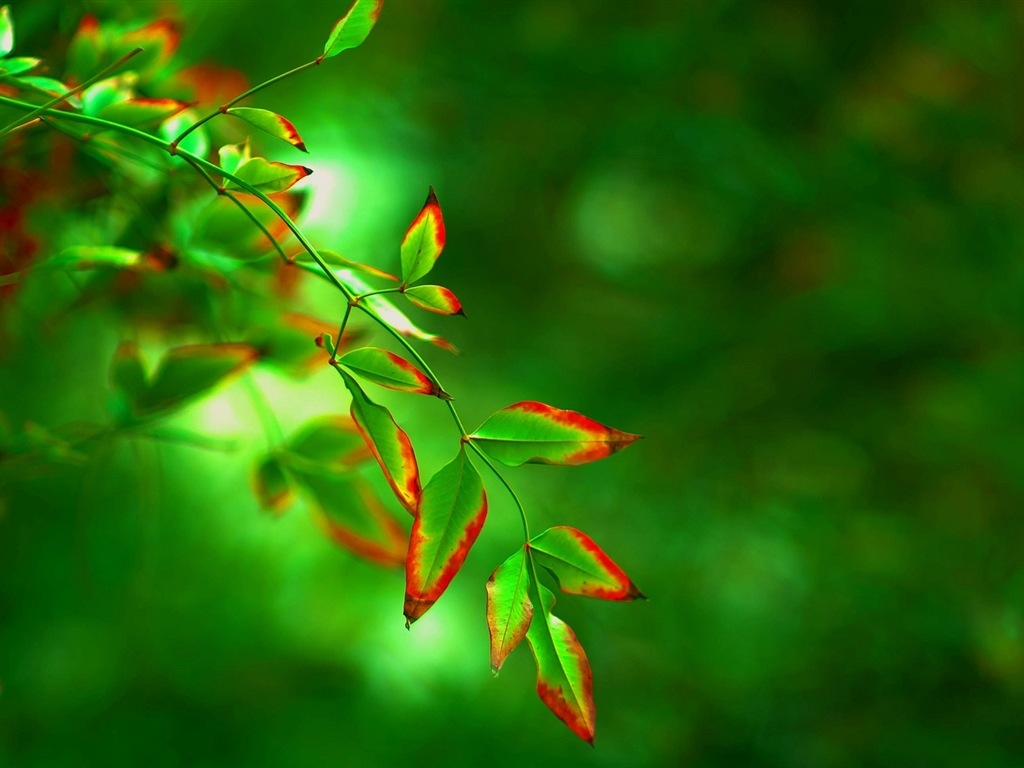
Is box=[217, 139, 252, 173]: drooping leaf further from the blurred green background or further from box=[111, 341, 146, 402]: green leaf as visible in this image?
the blurred green background

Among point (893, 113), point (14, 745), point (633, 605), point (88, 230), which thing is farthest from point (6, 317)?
point (893, 113)

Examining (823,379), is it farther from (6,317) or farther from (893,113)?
(6,317)

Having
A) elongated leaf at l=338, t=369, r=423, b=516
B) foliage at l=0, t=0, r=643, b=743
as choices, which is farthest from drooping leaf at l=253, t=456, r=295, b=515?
elongated leaf at l=338, t=369, r=423, b=516

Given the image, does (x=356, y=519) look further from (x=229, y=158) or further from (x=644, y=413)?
(x=644, y=413)

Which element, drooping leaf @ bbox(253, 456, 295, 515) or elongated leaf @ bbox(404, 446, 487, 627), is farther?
drooping leaf @ bbox(253, 456, 295, 515)

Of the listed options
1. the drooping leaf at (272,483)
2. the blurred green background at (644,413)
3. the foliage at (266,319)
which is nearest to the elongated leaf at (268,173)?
the foliage at (266,319)

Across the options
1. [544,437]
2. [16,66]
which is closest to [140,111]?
[16,66]
